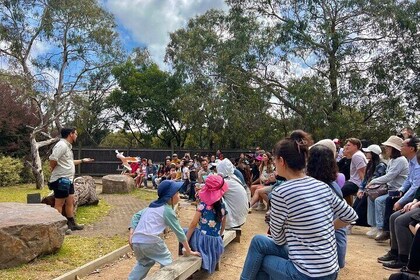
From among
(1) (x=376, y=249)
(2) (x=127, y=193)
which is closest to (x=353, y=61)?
(2) (x=127, y=193)

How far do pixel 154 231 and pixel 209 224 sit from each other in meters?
0.93

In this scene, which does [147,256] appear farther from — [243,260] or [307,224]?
[243,260]

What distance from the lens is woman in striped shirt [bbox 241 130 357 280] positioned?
8.29ft

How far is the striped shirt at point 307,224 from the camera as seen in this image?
253cm

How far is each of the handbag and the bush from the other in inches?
542

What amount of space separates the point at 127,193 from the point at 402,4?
40.1 ft

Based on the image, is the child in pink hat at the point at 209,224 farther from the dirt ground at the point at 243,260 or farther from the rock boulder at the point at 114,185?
the rock boulder at the point at 114,185

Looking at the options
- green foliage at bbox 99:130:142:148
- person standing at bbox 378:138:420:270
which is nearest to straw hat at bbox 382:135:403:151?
person standing at bbox 378:138:420:270

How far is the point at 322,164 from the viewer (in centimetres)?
343

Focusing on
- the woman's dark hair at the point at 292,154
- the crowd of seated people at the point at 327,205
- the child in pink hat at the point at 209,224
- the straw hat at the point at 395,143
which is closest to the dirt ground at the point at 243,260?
the crowd of seated people at the point at 327,205

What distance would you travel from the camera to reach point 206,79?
1919 cm

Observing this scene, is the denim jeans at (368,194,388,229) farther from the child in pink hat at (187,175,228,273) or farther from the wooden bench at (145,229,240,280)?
the wooden bench at (145,229,240,280)

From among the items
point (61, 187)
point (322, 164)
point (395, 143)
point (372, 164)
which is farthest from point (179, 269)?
point (372, 164)

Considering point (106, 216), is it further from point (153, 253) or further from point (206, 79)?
point (206, 79)
